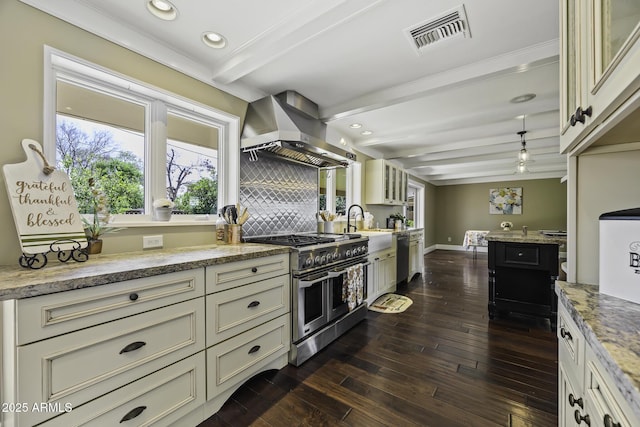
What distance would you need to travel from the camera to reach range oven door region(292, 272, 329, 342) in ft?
7.01

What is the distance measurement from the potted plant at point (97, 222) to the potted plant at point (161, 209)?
27cm

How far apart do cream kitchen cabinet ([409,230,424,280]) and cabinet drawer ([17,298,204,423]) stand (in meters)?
4.10

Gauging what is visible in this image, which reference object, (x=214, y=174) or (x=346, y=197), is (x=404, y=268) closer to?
(x=346, y=197)

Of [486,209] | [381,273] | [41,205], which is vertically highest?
[486,209]

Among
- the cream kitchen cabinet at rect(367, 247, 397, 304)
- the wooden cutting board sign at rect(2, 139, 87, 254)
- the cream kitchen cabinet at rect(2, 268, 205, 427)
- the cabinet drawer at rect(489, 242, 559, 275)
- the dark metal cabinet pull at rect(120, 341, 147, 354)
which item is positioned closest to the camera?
the cream kitchen cabinet at rect(2, 268, 205, 427)

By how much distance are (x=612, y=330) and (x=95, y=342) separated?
6.02 feet

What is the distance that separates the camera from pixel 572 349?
38.1 inches

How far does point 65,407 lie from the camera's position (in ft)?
3.54

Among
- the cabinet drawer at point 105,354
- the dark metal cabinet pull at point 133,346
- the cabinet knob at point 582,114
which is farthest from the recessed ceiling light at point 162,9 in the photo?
the cabinet knob at point 582,114

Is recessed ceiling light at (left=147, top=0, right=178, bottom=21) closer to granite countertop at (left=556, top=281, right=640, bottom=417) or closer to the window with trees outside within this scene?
the window with trees outside

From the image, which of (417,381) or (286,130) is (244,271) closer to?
(286,130)

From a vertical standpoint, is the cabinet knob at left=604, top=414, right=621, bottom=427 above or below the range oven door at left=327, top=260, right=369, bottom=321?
above

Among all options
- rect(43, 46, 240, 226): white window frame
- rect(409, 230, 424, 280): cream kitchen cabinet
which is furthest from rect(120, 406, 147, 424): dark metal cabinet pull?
rect(409, 230, 424, 280): cream kitchen cabinet

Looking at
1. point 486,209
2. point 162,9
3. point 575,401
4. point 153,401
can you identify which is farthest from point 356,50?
point 486,209
